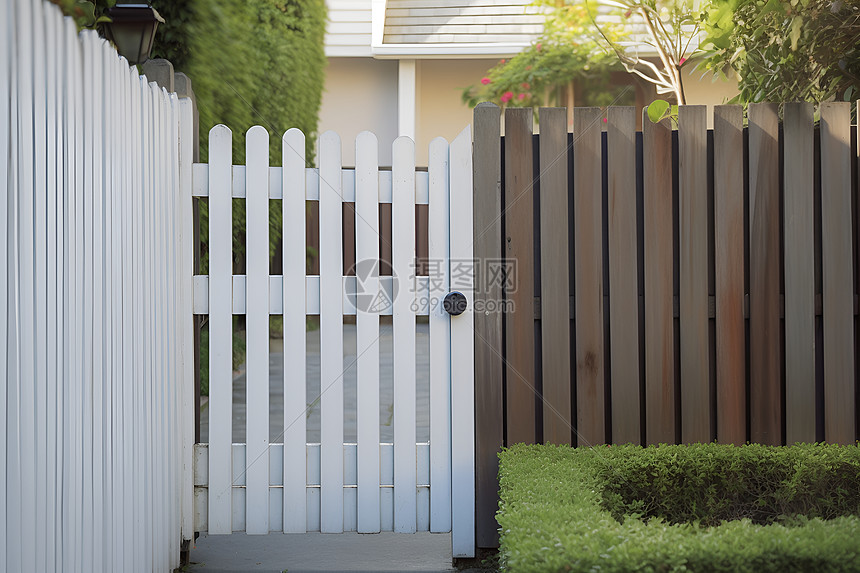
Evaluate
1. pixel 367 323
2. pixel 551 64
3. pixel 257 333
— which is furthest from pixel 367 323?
pixel 551 64

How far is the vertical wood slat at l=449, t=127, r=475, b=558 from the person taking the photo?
3.28 metres

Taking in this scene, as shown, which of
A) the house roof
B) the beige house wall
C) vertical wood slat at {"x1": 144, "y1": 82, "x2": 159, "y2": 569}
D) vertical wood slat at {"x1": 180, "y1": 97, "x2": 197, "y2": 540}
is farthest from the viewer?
the beige house wall

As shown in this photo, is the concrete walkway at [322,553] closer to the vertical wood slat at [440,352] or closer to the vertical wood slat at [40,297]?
the vertical wood slat at [440,352]

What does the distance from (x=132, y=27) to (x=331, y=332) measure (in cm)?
169

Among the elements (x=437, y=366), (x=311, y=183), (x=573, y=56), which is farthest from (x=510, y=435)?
(x=573, y=56)

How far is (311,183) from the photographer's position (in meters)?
3.27

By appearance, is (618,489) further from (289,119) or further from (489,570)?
(289,119)

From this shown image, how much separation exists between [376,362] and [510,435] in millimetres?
624

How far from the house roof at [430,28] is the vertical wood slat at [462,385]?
9.29 meters

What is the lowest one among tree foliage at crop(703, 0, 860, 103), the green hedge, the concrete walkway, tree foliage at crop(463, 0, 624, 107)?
the concrete walkway

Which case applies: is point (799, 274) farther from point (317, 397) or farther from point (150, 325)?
point (317, 397)

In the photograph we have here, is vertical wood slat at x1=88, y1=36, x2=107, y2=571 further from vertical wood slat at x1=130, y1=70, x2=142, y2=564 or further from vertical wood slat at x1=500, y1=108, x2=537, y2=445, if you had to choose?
vertical wood slat at x1=500, y1=108, x2=537, y2=445

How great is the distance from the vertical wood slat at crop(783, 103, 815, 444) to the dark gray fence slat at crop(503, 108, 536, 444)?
1.06m

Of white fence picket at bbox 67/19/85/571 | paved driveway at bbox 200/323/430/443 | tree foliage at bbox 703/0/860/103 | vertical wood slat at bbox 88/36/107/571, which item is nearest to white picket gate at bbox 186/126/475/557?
vertical wood slat at bbox 88/36/107/571
